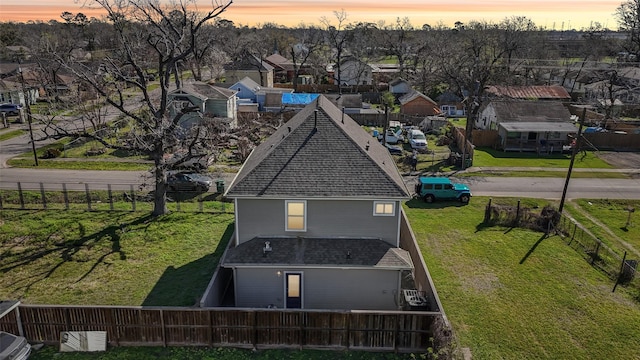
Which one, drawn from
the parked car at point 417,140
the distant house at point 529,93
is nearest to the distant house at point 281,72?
the distant house at point 529,93

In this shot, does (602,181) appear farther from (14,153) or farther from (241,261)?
(14,153)

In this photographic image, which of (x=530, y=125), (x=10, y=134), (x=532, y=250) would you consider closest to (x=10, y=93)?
(x=10, y=134)

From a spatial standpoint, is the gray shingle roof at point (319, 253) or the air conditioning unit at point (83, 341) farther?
the gray shingle roof at point (319, 253)

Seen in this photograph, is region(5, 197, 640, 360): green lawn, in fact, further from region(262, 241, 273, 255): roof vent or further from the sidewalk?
the sidewalk

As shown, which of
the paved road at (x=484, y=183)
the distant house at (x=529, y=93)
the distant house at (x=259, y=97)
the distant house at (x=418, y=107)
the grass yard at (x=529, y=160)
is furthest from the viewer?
the distant house at (x=529, y=93)

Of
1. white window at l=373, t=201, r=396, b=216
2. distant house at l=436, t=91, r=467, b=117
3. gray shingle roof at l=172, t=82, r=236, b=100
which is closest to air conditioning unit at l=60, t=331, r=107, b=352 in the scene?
white window at l=373, t=201, r=396, b=216

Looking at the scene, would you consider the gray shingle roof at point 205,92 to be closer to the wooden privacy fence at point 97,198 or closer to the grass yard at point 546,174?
the wooden privacy fence at point 97,198
